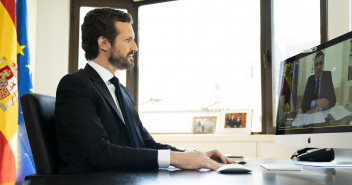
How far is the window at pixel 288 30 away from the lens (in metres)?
3.34

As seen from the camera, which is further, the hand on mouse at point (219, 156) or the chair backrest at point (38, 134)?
the hand on mouse at point (219, 156)

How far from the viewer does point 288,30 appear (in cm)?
344

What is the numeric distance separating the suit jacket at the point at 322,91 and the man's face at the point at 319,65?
1.0 inches

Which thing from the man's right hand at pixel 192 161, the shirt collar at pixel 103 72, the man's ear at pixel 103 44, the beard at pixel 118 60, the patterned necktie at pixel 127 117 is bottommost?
the man's right hand at pixel 192 161

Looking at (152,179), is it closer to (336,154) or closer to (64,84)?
(64,84)

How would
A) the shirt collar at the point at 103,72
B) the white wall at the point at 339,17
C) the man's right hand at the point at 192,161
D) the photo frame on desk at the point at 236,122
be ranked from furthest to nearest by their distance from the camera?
1. the photo frame on desk at the point at 236,122
2. the white wall at the point at 339,17
3. the shirt collar at the point at 103,72
4. the man's right hand at the point at 192,161

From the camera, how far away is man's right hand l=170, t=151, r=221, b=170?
1.16 metres

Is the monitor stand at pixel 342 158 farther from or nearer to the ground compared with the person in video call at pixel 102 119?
nearer to the ground

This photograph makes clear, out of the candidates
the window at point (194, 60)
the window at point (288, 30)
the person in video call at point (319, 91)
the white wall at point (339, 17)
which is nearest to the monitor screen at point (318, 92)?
the person in video call at point (319, 91)

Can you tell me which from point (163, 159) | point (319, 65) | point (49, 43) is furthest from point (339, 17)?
point (49, 43)

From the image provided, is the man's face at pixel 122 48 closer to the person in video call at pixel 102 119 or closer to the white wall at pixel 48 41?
the person in video call at pixel 102 119

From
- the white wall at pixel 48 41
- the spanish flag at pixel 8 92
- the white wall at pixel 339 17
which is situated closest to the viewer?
the spanish flag at pixel 8 92

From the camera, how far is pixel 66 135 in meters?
1.29

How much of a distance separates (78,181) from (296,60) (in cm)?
126
